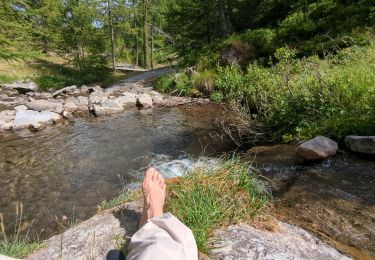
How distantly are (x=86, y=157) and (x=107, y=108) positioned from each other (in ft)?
16.8

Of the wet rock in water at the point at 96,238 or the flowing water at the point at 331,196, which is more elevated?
the wet rock in water at the point at 96,238

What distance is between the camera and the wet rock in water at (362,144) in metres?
5.15

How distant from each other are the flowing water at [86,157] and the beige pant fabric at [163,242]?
2522mm

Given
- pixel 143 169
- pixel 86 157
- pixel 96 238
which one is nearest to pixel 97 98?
pixel 86 157

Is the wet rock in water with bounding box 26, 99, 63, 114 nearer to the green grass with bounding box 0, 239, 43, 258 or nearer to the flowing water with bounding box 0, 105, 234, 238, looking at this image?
the flowing water with bounding box 0, 105, 234, 238

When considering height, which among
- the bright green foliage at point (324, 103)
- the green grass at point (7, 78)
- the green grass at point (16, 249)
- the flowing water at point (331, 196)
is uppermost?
the green grass at point (7, 78)

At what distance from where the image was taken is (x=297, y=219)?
3.55m

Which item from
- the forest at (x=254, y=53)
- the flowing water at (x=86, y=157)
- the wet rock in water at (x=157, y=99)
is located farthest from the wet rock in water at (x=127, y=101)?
the forest at (x=254, y=53)

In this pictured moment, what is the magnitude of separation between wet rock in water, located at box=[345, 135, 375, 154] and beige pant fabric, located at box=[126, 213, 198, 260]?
390 cm

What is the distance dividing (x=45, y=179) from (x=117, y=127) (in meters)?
3.90

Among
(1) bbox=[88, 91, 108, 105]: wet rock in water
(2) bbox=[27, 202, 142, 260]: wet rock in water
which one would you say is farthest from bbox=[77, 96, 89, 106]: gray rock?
(2) bbox=[27, 202, 142, 260]: wet rock in water

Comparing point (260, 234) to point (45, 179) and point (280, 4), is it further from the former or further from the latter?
point (280, 4)

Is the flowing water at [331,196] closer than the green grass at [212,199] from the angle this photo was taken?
No

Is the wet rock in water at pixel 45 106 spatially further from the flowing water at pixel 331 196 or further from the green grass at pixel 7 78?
the flowing water at pixel 331 196
